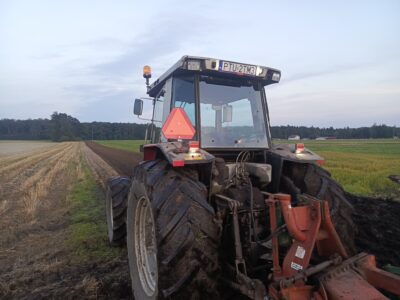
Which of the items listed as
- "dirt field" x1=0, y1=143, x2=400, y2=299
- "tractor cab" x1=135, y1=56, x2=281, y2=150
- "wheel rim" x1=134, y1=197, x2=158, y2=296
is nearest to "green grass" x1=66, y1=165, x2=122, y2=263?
"dirt field" x1=0, y1=143, x2=400, y2=299

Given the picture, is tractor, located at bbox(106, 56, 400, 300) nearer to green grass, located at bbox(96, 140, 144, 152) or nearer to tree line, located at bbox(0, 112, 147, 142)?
green grass, located at bbox(96, 140, 144, 152)

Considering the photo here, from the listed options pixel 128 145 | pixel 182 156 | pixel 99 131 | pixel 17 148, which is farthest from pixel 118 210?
pixel 99 131

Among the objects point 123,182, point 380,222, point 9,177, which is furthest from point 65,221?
point 9,177

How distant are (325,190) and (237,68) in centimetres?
158

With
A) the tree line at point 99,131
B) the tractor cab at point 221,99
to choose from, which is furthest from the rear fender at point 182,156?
the tree line at point 99,131

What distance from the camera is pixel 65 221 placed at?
7246 millimetres

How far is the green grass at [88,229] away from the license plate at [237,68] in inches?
119

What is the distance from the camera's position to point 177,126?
3.57 meters

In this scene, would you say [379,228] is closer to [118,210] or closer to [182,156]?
[118,210]

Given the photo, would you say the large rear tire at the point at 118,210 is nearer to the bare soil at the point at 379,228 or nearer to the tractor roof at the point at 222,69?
the tractor roof at the point at 222,69

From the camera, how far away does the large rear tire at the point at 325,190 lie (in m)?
3.34

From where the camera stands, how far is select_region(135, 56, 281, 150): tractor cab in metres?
3.98

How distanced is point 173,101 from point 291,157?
149 cm

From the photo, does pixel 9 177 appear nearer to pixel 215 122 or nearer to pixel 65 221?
pixel 65 221
